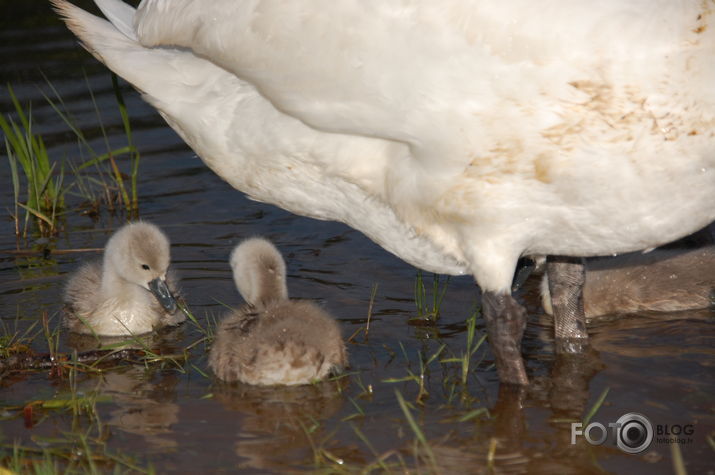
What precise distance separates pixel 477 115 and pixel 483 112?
2 cm

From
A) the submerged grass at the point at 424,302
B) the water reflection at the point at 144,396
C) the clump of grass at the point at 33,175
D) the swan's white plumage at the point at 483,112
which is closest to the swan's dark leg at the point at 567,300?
the submerged grass at the point at 424,302

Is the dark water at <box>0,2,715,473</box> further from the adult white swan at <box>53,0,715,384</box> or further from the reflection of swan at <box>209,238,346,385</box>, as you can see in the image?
the adult white swan at <box>53,0,715,384</box>

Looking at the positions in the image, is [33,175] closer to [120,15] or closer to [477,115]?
[120,15]

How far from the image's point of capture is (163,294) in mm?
5820

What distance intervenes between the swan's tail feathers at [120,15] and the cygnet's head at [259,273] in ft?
3.55

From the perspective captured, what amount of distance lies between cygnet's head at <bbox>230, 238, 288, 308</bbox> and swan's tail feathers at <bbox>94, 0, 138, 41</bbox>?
108 cm

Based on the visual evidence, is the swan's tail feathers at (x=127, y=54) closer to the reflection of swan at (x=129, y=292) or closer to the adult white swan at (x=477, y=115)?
the adult white swan at (x=477, y=115)

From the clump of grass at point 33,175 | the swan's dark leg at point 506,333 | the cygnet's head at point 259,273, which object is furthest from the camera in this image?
the clump of grass at point 33,175

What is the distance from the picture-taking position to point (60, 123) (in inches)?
375

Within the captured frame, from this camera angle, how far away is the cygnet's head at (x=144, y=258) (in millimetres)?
5820

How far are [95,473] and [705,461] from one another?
6.83 feet

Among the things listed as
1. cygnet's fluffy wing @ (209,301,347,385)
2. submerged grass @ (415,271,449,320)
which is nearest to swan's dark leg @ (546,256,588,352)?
submerged grass @ (415,271,449,320)

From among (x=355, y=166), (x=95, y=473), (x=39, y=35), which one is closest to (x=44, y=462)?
(x=95, y=473)

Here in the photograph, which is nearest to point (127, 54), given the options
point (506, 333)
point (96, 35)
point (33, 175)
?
point (96, 35)
